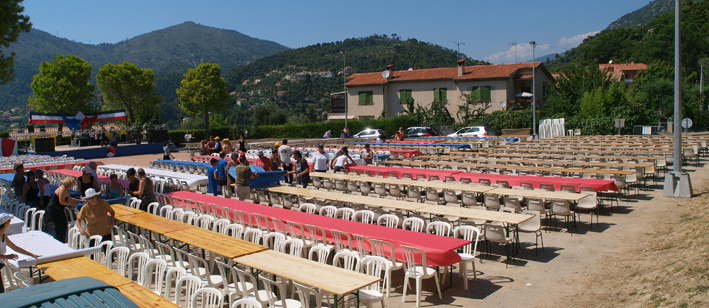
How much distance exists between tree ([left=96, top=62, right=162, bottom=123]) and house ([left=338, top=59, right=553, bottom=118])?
62.8 ft

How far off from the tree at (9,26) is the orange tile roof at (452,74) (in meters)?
36.8

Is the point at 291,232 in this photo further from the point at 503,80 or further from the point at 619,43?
the point at 619,43

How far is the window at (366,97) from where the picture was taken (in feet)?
166

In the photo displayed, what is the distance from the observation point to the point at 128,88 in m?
44.8

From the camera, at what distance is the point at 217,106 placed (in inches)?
1786

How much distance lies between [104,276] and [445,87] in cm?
4381

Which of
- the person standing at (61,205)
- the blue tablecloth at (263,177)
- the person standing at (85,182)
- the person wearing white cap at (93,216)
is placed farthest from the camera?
the blue tablecloth at (263,177)

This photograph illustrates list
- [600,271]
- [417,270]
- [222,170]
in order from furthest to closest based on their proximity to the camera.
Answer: [222,170] < [600,271] < [417,270]

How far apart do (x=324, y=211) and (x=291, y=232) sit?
2313 mm

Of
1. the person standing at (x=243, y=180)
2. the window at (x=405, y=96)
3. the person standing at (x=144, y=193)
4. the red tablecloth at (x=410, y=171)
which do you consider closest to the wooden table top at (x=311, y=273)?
the person standing at (x=144, y=193)

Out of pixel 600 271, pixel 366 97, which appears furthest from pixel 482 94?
pixel 600 271

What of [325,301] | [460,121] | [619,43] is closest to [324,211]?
[325,301]

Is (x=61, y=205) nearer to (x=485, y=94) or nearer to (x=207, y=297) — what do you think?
(x=207, y=297)

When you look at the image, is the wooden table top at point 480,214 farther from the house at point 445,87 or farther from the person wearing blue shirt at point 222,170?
the house at point 445,87
